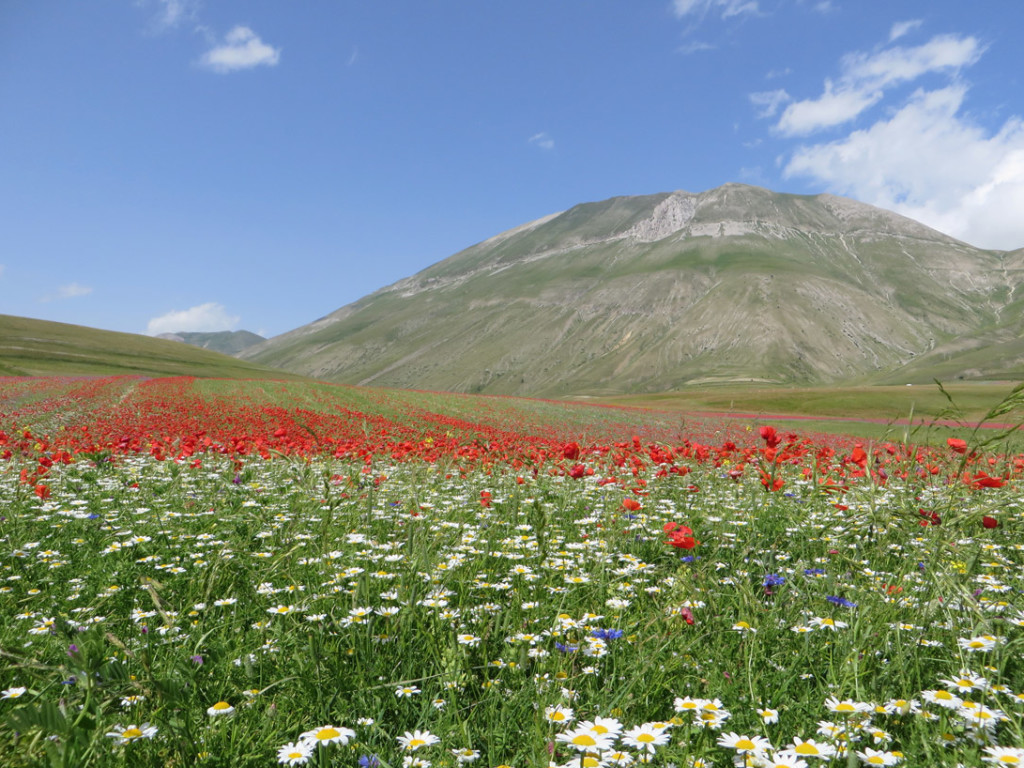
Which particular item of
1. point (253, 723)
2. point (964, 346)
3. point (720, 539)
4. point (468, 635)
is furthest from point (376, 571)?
point (964, 346)

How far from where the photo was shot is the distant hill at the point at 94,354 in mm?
100000

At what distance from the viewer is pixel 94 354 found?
12069 cm

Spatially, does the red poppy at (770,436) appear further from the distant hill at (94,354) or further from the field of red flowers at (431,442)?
the distant hill at (94,354)

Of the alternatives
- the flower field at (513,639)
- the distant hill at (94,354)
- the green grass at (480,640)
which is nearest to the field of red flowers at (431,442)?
the flower field at (513,639)

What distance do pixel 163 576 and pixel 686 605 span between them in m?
3.98

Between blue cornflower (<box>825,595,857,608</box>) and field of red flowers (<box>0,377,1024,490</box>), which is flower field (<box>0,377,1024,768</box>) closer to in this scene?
blue cornflower (<box>825,595,857,608</box>)

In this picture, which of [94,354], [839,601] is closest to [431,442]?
[839,601]

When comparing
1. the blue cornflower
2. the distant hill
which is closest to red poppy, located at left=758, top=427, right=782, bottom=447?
the blue cornflower

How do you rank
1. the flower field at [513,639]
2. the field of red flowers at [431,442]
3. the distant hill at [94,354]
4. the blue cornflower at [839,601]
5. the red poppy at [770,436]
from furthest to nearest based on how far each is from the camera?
the distant hill at [94,354] < the field of red flowers at [431,442] < the red poppy at [770,436] < the blue cornflower at [839,601] < the flower field at [513,639]

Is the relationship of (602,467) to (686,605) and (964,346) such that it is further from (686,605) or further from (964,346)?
(964,346)

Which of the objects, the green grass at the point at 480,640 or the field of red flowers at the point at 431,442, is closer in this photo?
the green grass at the point at 480,640

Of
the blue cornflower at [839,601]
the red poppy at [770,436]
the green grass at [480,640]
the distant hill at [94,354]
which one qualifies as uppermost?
the distant hill at [94,354]

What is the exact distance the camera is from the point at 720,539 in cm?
477

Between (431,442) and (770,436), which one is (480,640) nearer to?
(770,436)
